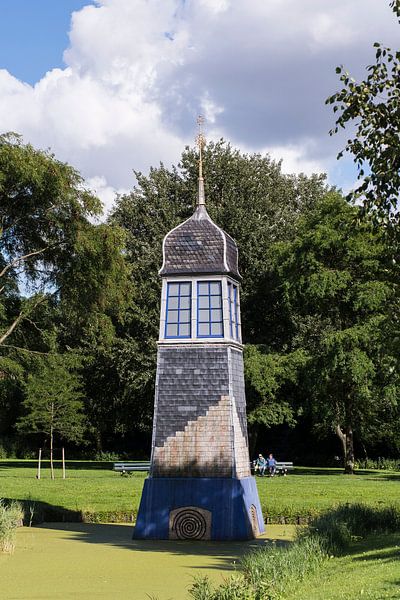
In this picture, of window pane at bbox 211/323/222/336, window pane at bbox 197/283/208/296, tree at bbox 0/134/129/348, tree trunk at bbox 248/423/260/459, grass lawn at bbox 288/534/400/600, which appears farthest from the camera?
tree trunk at bbox 248/423/260/459

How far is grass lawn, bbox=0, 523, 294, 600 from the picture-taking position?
11516mm

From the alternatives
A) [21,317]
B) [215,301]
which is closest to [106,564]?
[215,301]

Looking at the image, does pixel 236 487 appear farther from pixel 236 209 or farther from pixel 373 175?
pixel 236 209

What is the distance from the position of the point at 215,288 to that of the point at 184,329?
3.96ft

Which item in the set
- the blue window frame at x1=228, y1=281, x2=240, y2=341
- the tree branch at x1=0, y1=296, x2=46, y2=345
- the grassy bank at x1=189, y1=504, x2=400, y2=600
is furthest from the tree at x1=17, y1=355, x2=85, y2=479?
the grassy bank at x1=189, y1=504, x2=400, y2=600

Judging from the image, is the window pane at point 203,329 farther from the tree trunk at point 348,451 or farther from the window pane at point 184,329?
the tree trunk at point 348,451

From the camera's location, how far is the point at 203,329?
746 inches

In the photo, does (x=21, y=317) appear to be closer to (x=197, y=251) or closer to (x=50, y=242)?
(x=50, y=242)

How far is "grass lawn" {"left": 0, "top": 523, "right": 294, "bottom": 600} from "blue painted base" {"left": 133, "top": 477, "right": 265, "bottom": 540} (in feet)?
1.48

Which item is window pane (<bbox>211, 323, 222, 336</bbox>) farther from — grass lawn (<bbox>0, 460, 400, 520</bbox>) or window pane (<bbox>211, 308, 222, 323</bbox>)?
grass lawn (<bbox>0, 460, 400, 520</bbox>)

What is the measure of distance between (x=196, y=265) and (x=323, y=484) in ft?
38.8

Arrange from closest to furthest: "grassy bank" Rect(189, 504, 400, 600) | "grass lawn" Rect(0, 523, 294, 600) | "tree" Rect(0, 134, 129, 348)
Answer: "grassy bank" Rect(189, 504, 400, 600) < "grass lawn" Rect(0, 523, 294, 600) < "tree" Rect(0, 134, 129, 348)

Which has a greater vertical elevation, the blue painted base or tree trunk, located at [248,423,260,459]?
tree trunk, located at [248,423,260,459]

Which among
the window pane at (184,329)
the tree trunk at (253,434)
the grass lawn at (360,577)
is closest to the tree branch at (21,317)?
the window pane at (184,329)
